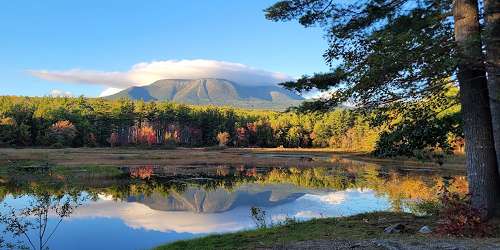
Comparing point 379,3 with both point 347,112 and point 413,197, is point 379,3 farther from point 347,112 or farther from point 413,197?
point 413,197

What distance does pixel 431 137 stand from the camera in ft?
45.1

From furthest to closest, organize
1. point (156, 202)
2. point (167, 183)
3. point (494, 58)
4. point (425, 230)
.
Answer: point (167, 183) → point (156, 202) → point (425, 230) → point (494, 58)

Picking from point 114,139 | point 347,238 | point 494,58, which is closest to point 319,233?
point 347,238

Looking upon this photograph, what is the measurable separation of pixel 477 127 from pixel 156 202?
2408 cm

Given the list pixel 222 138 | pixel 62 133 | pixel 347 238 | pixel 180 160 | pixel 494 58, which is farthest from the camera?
pixel 222 138

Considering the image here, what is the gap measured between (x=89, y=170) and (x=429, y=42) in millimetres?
45081

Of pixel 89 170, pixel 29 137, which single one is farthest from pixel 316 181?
pixel 29 137

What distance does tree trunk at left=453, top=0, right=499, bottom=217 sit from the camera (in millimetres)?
11430

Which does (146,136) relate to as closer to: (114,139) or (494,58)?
(114,139)

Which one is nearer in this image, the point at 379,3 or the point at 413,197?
the point at 379,3

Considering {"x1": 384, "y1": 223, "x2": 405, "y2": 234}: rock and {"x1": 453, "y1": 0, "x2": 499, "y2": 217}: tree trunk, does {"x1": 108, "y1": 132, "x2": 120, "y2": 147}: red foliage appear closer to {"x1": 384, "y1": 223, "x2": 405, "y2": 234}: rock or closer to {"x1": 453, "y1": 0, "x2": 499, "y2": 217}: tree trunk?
{"x1": 384, "y1": 223, "x2": 405, "y2": 234}: rock

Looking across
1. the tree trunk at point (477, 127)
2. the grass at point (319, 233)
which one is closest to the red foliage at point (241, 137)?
the grass at point (319, 233)

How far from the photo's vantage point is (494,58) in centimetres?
1008

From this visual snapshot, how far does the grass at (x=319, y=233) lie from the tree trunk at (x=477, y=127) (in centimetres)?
189
